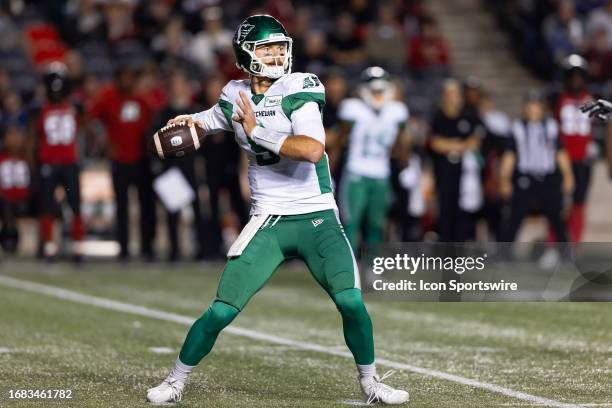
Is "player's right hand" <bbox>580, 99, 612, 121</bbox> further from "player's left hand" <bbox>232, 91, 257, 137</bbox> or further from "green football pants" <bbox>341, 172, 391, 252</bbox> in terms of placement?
"green football pants" <bbox>341, 172, 391, 252</bbox>

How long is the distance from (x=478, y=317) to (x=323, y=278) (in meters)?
4.00

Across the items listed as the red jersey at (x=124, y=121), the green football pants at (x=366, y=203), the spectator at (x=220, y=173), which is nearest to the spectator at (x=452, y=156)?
the spectator at (x=220, y=173)

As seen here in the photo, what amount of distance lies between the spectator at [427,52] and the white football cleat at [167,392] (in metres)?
14.1

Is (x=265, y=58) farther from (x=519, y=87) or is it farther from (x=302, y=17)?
(x=519, y=87)

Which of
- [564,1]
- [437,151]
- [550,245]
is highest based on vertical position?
[564,1]

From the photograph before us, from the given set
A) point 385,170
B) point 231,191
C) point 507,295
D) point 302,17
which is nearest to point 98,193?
point 231,191

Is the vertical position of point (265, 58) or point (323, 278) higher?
point (265, 58)

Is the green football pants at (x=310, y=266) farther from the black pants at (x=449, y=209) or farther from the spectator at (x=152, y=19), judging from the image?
the spectator at (x=152, y=19)

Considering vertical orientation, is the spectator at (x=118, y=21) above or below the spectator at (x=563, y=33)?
above

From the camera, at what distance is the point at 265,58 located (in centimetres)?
647

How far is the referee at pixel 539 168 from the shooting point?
14055 millimetres

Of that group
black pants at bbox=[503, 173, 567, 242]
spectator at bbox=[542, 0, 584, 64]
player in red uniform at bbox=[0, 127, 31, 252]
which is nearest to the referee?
black pants at bbox=[503, 173, 567, 242]

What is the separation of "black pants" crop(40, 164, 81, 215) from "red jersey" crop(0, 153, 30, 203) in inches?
65.9

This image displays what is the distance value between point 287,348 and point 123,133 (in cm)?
680
